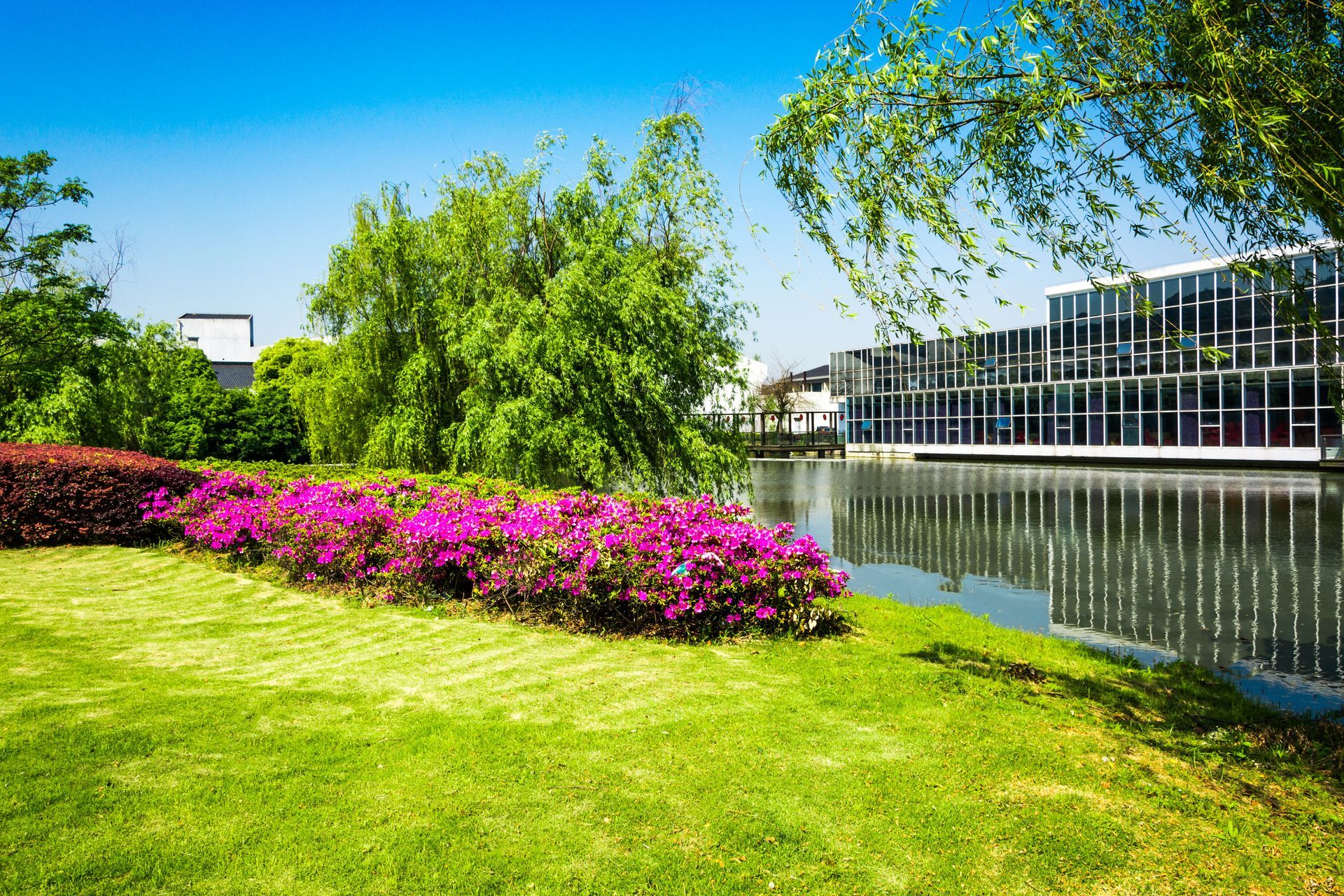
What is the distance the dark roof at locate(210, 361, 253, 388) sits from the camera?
2984 inches

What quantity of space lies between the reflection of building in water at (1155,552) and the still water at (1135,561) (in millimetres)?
43

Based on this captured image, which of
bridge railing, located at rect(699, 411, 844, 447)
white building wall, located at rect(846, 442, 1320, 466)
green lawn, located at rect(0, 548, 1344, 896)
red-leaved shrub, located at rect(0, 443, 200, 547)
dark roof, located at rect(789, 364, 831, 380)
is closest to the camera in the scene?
green lawn, located at rect(0, 548, 1344, 896)

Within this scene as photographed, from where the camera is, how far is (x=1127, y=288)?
244 inches

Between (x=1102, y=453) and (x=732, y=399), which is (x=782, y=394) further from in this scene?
(x=732, y=399)

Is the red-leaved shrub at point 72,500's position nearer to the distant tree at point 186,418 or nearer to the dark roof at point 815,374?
the distant tree at point 186,418

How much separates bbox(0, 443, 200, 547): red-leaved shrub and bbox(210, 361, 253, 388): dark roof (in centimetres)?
6765

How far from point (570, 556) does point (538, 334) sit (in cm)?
716

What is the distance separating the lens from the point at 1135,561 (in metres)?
14.9

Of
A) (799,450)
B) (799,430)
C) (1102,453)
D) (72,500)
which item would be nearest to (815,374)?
(799,430)

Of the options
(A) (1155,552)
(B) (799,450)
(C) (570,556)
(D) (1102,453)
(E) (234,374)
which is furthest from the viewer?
(E) (234,374)

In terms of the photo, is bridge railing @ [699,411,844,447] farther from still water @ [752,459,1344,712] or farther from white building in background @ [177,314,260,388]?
white building in background @ [177,314,260,388]

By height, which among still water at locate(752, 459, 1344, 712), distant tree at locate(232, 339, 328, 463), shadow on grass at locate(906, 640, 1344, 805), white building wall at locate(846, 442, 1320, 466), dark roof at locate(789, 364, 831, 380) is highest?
dark roof at locate(789, 364, 831, 380)

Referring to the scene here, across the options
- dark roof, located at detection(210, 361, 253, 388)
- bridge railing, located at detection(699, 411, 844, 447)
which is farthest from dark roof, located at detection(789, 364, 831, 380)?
dark roof, located at detection(210, 361, 253, 388)

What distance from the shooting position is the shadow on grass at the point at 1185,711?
16.5ft
